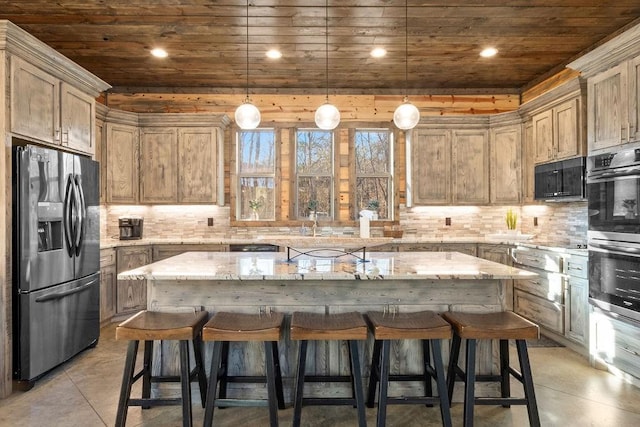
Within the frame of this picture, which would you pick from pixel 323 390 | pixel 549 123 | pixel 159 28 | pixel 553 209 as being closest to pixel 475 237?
pixel 553 209

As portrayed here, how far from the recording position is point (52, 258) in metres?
3.15

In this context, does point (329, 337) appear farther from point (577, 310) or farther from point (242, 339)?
point (577, 310)

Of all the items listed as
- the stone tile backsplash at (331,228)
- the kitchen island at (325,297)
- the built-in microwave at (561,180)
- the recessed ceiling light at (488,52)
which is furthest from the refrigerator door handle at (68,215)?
the built-in microwave at (561,180)

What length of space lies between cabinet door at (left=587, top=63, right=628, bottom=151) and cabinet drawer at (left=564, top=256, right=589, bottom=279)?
37.8 inches

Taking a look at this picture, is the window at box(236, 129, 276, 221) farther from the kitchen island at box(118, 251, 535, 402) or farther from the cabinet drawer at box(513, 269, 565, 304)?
the cabinet drawer at box(513, 269, 565, 304)

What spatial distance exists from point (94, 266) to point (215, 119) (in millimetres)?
2345

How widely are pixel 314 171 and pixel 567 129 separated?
3.06 metres

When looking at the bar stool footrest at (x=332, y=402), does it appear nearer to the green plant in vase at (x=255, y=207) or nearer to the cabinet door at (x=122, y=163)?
the green plant in vase at (x=255, y=207)

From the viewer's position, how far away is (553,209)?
190 inches

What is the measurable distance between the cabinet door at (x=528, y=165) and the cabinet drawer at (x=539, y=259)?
760 mm

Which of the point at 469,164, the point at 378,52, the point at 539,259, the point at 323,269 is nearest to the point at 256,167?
the point at 378,52

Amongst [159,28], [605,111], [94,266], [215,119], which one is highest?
[159,28]

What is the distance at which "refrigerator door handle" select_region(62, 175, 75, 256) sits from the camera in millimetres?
3291

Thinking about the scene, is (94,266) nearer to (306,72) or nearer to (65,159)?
(65,159)
